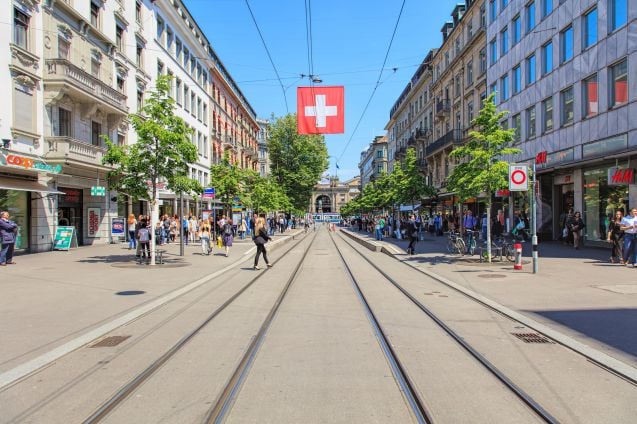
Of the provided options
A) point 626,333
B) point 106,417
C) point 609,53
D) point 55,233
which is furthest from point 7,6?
point 609,53

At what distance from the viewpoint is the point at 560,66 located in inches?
1004

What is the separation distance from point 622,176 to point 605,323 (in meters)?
14.6

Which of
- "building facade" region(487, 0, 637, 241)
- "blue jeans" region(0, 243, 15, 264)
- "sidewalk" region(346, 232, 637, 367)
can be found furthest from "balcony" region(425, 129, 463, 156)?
"blue jeans" region(0, 243, 15, 264)

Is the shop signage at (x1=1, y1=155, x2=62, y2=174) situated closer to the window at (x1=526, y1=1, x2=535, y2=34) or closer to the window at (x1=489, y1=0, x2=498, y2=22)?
the window at (x1=526, y1=1, x2=535, y2=34)

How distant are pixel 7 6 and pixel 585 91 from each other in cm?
2490

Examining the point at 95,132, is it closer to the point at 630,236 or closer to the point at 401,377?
the point at 630,236

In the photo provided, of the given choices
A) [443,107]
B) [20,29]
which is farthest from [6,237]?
[443,107]

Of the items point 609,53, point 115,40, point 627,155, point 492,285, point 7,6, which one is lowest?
point 492,285

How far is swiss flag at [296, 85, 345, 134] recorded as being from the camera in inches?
658

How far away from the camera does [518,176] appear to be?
14672mm

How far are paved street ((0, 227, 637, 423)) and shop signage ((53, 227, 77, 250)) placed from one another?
10.3 m

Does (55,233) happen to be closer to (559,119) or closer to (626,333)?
(626,333)

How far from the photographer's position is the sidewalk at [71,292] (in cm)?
684

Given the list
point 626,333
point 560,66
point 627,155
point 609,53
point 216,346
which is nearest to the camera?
point 216,346
